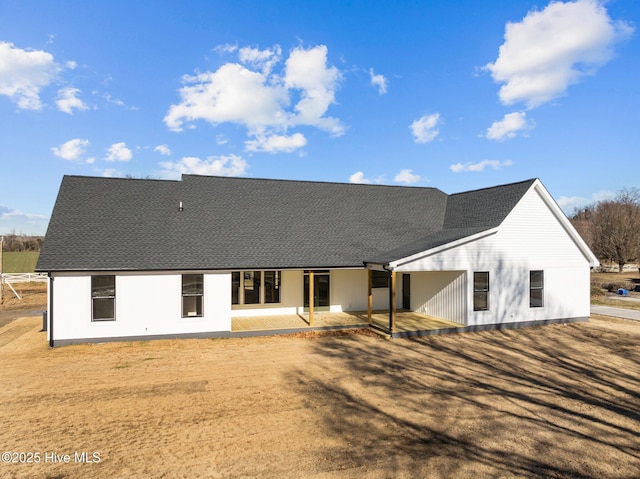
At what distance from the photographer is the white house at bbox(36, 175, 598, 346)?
13.8 m

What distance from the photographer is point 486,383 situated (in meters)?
9.88

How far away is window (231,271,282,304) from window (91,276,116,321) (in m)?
5.12

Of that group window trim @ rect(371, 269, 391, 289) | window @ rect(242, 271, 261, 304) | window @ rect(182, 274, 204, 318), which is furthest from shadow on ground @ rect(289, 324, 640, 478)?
window trim @ rect(371, 269, 391, 289)

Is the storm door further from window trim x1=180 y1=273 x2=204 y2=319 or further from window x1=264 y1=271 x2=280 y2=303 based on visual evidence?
window trim x1=180 y1=273 x2=204 y2=319

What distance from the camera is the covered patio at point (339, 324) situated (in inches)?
593

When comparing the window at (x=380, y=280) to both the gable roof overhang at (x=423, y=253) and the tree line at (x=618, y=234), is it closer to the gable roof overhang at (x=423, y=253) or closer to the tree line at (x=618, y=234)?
the gable roof overhang at (x=423, y=253)

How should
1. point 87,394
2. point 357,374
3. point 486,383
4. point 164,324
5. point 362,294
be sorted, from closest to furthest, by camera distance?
point 87,394
point 486,383
point 357,374
point 164,324
point 362,294

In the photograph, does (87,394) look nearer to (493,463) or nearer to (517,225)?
(493,463)

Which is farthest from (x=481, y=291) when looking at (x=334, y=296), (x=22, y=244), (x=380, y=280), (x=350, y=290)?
(x=22, y=244)

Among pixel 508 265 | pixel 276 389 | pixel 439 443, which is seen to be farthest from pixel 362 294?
pixel 439 443

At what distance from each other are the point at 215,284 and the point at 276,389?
20.6ft

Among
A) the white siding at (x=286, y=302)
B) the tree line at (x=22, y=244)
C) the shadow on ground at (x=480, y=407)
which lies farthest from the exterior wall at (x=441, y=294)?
the tree line at (x=22, y=244)

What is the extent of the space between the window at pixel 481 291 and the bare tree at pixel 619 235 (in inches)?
1893

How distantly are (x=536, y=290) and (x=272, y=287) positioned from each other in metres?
11.7
